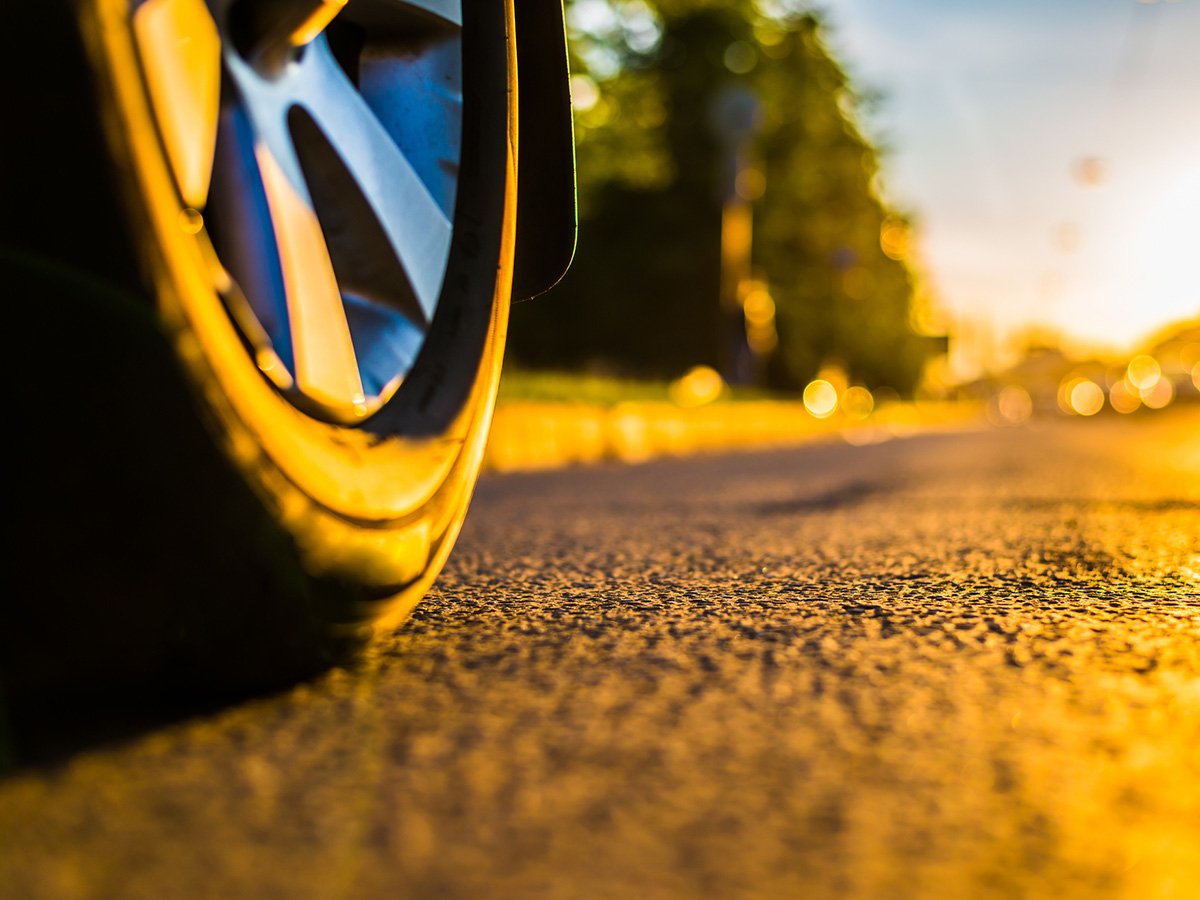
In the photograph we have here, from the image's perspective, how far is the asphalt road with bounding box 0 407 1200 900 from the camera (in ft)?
3.73

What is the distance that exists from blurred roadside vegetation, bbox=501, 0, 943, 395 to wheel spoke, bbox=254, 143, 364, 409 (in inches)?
1262

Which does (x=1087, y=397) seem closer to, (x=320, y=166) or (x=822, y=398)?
(x=822, y=398)

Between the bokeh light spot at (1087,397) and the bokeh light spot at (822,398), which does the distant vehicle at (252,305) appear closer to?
the bokeh light spot at (822,398)

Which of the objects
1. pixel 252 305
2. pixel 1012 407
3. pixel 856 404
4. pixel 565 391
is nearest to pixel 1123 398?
pixel 1012 407

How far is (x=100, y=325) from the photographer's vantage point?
145cm

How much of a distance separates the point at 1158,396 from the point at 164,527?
49704 millimetres

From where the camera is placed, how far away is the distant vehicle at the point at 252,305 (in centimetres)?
144

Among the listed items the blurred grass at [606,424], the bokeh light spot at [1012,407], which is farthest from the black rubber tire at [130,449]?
the bokeh light spot at [1012,407]

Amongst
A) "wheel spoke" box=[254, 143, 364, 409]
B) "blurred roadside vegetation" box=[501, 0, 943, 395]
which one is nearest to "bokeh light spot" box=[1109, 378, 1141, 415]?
"blurred roadside vegetation" box=[501, 0, 943, 395]

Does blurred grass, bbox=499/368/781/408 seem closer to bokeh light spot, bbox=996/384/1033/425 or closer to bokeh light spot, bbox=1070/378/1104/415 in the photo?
bokeh light spot, bbox=1070/378/1104/415

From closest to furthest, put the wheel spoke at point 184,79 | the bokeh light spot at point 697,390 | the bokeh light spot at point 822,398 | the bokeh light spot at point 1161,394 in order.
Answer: the wheel spoke at point 184,79, the bokeh light spot at point 697,390, the bokeh light spot at point 822,398, the bokeh light spot at point 1161,394

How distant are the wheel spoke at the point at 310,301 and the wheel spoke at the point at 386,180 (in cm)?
16

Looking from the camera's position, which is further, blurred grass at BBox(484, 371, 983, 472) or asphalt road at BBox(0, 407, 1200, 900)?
blurred grass at BBox(484, 371, 983, 472)

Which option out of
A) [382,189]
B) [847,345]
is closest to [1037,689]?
[382,189]
